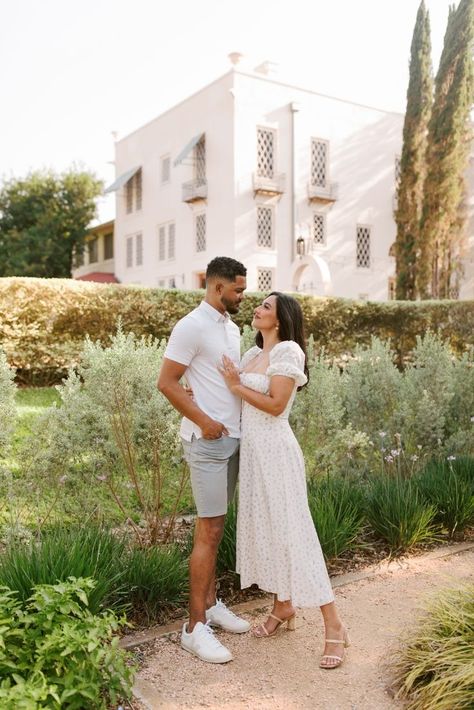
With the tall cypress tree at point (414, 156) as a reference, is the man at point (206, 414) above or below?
below

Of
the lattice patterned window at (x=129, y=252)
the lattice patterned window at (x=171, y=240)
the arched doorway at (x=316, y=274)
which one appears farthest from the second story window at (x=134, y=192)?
the arched doorway at (x=316, y=274)

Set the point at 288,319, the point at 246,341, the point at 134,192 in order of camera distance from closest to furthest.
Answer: the point at 288,319, the point at 246,341, the point at 134,192

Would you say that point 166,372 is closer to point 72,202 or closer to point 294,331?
point 294,331

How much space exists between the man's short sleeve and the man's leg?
845 millimetres

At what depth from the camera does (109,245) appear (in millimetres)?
33344

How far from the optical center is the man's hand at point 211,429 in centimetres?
335

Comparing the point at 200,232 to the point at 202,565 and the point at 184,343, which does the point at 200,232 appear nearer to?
the point at 184,343

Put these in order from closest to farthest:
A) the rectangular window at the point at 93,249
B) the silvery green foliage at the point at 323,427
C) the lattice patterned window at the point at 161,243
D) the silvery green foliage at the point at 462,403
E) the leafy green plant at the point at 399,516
A: the leafy green plant at the point at 399,516, the silvery green foliage at the point at 323,427, the silvery green foliage at the point at 462,403, the lattice patterned window at the point at 161,243, the rectangular window at the point at 93,249

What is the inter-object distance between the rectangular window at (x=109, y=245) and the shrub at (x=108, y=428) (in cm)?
2904

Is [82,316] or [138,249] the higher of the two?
[138,249]

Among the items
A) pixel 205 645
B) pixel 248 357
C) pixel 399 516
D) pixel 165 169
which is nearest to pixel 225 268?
pixel 248 357

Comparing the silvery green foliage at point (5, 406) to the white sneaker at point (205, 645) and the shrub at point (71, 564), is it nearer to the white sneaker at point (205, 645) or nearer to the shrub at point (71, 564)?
the shrub at point (71, 564)

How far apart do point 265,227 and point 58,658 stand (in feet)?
74.0

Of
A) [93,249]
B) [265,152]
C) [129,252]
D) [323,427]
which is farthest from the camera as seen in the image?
[93,249]
